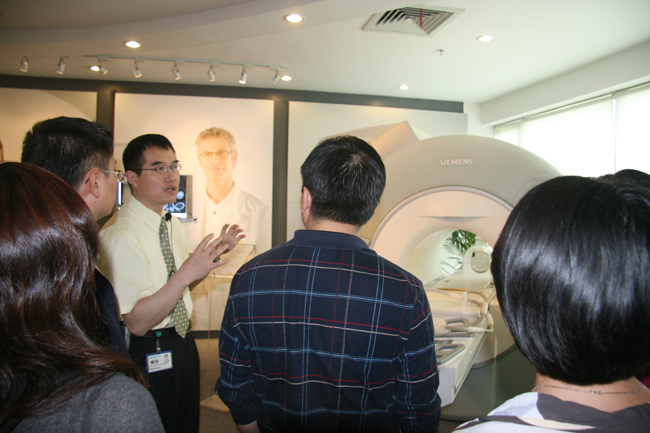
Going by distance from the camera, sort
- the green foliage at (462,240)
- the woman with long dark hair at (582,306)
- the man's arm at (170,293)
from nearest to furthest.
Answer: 1. the woman with long dark hair at (582,306)
2. the man's arm at (170,293)
3. the green foliage at (462,240)

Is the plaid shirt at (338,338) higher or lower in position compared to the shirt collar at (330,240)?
lower

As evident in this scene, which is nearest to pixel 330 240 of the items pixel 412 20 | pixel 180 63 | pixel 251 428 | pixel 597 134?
pixel 251 428

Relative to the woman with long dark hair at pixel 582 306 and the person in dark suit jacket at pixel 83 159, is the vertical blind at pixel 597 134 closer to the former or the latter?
the woman with long dark hair at pixel 582 306

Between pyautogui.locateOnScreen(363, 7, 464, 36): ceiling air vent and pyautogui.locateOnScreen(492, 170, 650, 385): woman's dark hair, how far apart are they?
2633 millimetres

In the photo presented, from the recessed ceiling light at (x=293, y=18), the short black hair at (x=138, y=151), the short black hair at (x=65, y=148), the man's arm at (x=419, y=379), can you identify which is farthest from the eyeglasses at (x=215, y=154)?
the man's arm at (x=419, y=379)

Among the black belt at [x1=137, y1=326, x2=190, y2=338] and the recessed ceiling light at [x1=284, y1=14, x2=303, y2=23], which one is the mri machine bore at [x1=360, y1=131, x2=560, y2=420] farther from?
the recessed ceiling light at [x1=284, y1=14, x2=303, y2=23]

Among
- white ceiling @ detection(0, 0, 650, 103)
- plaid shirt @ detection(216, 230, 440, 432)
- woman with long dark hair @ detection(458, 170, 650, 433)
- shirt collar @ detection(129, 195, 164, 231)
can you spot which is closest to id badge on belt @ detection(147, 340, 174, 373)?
shirt collar @ detection(129, 195, 164, 231)

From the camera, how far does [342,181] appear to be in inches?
36.5

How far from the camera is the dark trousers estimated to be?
134 centimetres

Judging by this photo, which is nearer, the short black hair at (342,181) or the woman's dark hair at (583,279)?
the woman's dark hair at (583,279)

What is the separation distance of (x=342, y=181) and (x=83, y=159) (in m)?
0.74

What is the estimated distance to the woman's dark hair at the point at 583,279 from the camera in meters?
0.45

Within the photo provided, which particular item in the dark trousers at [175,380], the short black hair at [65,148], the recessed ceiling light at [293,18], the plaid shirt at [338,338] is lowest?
the dark trousers at [175,380]

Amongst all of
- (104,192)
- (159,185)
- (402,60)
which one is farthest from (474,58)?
(104,192)
